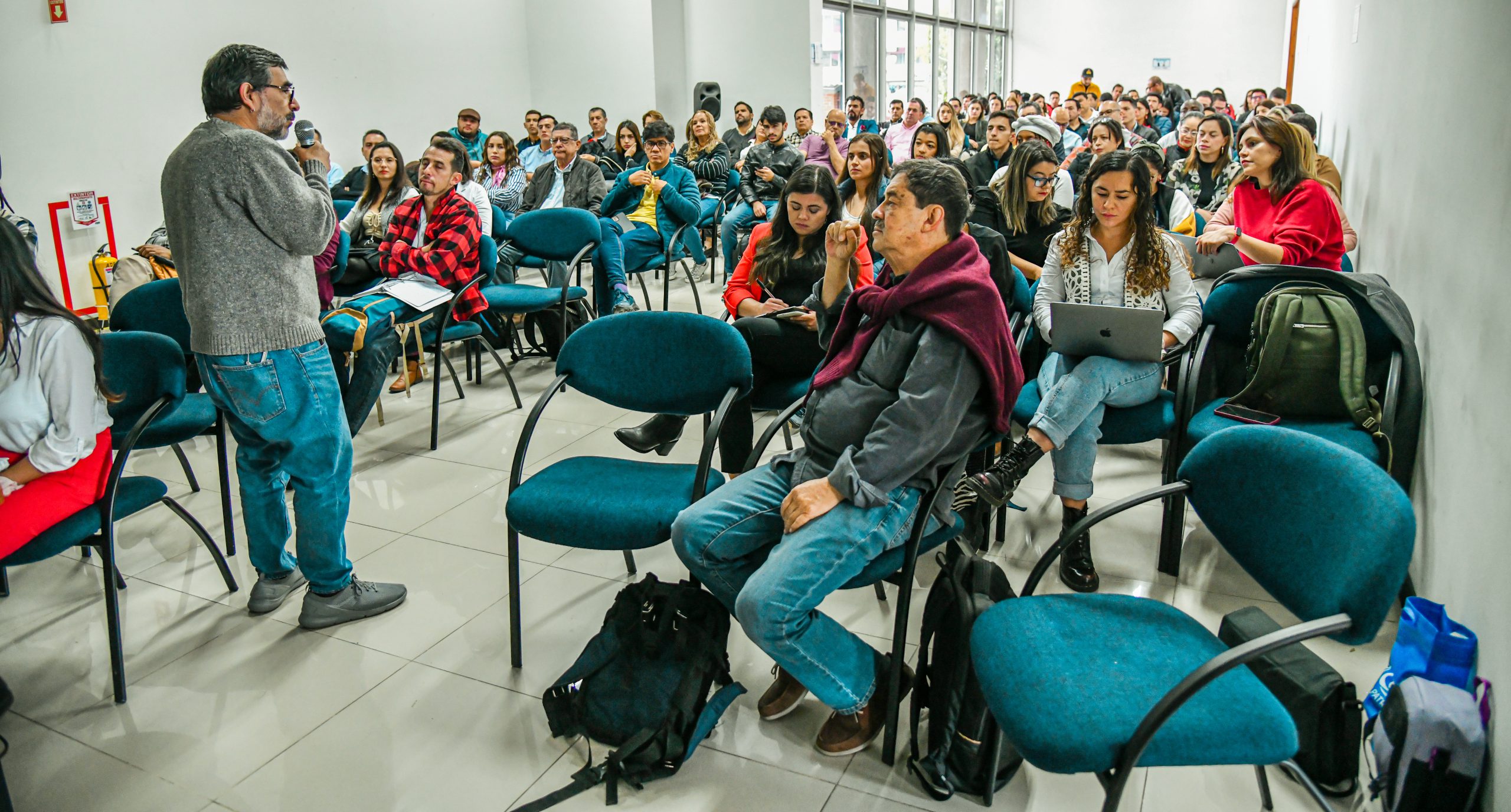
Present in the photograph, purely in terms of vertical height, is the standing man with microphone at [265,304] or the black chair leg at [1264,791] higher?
the standing man with microphone at [265,304]

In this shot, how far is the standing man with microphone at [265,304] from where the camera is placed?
6.96 ft

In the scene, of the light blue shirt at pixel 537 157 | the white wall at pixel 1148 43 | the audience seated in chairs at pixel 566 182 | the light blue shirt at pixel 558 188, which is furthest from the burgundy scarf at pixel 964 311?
the white wall at pixel 1148 43

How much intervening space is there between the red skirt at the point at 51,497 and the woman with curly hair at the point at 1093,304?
6.99 feet

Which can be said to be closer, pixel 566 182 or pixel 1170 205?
pixel 1170 205

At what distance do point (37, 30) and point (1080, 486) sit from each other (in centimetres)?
687

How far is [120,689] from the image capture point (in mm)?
2160

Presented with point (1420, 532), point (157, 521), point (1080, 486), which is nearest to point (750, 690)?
point (1080, 486)

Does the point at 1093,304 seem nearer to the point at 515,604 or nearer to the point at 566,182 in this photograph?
the point at 515,604

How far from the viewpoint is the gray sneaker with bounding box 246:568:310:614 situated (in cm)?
252

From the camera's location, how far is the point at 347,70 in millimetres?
8195

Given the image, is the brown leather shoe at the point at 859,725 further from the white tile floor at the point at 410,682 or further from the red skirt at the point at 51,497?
the red skirt at the point at 51,497

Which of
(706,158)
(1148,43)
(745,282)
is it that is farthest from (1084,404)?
(1148,43)

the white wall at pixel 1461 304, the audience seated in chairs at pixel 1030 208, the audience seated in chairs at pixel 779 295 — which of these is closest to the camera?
the white wall at pixel 1461 304

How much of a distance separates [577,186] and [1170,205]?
356 centimetres
